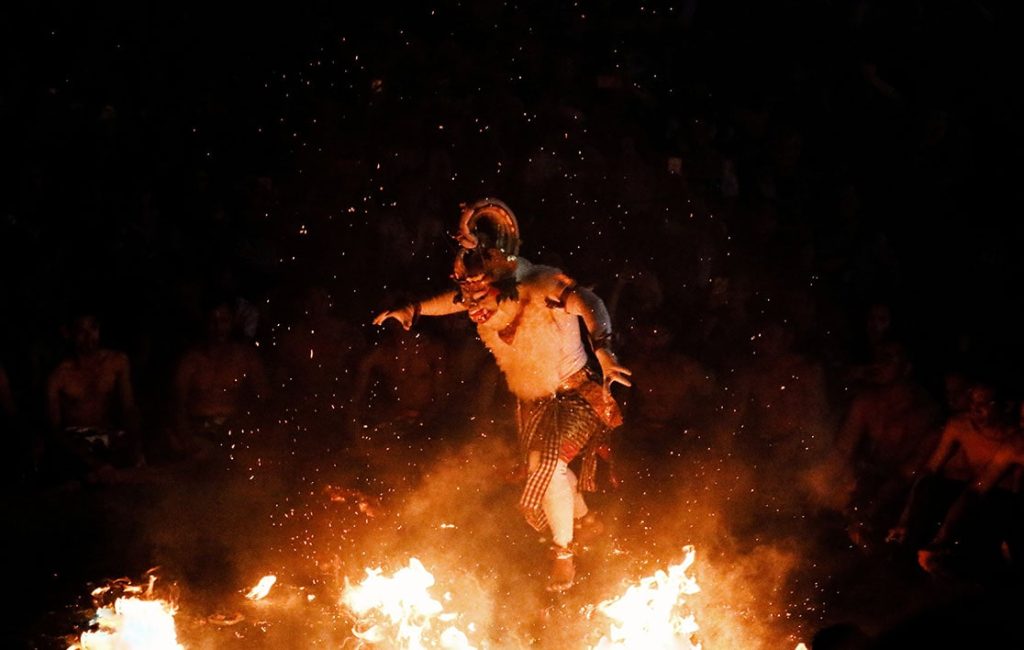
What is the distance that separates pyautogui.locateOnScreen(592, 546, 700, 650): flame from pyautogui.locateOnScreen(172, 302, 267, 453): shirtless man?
3.26 m

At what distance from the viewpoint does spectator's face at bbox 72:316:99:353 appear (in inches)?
280

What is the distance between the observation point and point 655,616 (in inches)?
203

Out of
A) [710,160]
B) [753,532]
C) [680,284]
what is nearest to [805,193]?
[710,160]

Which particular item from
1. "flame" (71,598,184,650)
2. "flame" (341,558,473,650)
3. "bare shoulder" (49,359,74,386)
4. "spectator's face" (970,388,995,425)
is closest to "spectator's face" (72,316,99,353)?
"bare shoulder" (49,359,74,386)

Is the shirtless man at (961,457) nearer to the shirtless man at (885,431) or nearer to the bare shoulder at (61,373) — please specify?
the shirtless man at (885,431)

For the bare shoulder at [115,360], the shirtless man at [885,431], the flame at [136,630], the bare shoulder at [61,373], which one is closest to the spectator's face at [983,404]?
the shirtless man at [885,431]

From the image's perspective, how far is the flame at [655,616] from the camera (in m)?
5.00

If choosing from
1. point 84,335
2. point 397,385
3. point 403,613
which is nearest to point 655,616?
point 403,613

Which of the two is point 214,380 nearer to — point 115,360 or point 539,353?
point 115,360

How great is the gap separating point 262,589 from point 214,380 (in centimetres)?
203

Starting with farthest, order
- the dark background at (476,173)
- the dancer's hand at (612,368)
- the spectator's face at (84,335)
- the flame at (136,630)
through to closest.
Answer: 1. the dark background at (476,173)
2. the spectator's face at (84,335)
3. the dancer's hand at (612,368)
4. the flame at (136,630)

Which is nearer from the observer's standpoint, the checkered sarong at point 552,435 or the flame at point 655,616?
the flame at point 655,616

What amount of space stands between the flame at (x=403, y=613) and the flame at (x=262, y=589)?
556 millimetres

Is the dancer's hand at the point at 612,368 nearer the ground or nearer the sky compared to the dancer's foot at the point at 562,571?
nearer the sky
